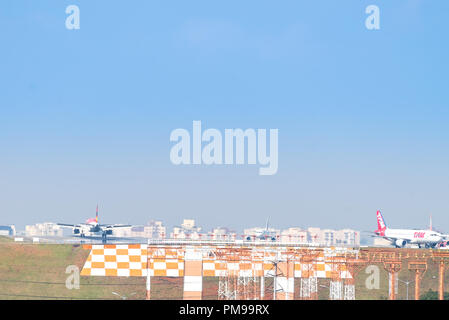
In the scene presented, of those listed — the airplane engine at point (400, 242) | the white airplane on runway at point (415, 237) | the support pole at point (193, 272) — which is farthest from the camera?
the airplane engine at point (400, 242)

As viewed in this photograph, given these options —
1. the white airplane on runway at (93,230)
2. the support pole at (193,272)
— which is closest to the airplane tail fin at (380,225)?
the white airplane on runway at (93,230)

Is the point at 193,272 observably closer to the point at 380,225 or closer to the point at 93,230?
the point at 93,230

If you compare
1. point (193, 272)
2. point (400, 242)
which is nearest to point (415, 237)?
point (400, 242)

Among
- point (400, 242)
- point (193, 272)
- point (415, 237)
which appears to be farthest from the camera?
point (400, 242)

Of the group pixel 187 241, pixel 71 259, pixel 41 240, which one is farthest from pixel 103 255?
pixel 41 240

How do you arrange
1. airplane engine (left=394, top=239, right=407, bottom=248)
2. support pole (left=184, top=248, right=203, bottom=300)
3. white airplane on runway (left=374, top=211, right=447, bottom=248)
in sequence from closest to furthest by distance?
support pole (left=184, top=248, right=203, bottom=300), white airplane on runway (left=374, top=211, right=447, bottom=248), airplane engine (left=394, top=239, right=407, bottom=248)

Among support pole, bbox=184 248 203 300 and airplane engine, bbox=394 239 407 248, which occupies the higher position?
support pole, bbox=184 248 203 300

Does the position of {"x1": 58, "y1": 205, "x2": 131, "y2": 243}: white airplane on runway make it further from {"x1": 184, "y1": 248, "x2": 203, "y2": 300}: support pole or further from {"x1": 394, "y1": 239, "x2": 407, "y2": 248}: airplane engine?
{"x1": 184, "y1": 248, "x2": 203, "y2": 300}: support pole

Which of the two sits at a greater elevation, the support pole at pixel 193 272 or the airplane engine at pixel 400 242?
the support pole at pixel 193 272

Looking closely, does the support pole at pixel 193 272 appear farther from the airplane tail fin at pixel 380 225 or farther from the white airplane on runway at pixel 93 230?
the airplane tail fin at pixel 380 225

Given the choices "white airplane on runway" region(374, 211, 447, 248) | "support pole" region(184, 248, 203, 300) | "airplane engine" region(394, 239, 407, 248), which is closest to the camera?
"support pole" region(184, 248, 203, 300)

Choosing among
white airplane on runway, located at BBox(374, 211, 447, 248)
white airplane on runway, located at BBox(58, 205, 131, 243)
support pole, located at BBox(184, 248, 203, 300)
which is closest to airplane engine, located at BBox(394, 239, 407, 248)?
white airplane on runway, located at BBox(374, 211, 447, 248)

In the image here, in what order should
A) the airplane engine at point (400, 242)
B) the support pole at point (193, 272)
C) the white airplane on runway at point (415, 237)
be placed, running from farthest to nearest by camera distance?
the airplane engine at point (400, 242) → the white airplane on runway at point (415, 237) → the support pole at point (193, 272)

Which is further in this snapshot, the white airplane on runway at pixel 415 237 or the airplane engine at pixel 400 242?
the airplane engine at pixel 400 242
